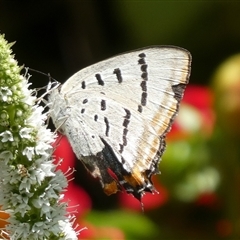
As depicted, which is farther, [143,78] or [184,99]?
[184,99]

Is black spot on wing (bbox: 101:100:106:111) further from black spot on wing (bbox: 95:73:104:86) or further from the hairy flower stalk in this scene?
the hairy flower stalk

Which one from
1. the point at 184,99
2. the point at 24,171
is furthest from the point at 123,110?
the point at 184,99

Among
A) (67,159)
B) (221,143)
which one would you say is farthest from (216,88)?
(67,159)

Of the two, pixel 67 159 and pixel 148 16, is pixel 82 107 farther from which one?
pixel 148 16

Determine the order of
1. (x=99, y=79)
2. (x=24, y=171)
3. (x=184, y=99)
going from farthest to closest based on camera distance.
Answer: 1. (x=184, y=99)
2. (x=99, y=79)
3. (x=24, y=171)

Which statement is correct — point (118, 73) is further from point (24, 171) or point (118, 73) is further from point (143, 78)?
point (24, 171)

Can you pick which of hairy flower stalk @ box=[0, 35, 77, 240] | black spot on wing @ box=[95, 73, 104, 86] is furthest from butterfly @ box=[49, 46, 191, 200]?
hairy flower stalk @ box=[0, 35, 77, 240]

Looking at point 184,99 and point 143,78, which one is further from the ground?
point 143,78
